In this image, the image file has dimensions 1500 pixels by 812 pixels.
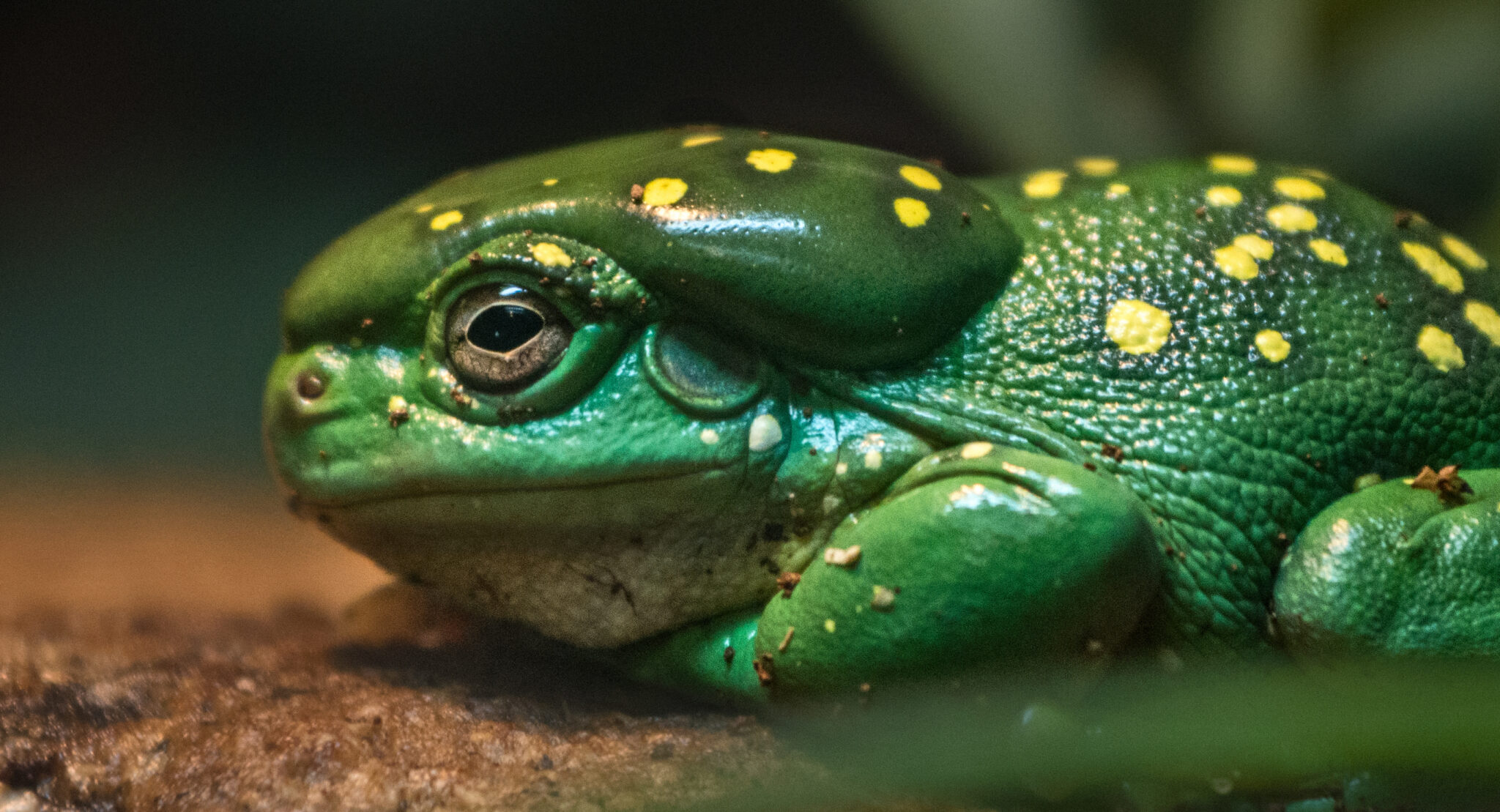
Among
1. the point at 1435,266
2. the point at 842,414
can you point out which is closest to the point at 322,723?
the point at 842,414

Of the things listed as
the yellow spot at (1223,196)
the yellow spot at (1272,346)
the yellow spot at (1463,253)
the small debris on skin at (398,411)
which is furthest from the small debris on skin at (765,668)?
the yellow spot at (1463,253)

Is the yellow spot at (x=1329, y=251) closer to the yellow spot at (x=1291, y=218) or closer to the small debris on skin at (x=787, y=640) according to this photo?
the yellow spot at (x=1291, y=218)

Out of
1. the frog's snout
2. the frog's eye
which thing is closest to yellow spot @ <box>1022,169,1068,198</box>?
the frog's eye

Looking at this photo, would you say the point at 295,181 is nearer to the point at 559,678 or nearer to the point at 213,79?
the point at 213,79

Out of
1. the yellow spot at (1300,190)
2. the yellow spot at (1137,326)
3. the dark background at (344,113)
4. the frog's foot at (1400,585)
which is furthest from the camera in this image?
the dark background at (344,113)

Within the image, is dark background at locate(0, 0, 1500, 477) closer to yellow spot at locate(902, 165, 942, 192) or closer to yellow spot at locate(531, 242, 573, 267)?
yellow spot at locate(902, 165, 942, 192)

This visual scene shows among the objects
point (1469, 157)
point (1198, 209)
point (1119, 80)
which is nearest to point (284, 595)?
point (1198, 209)
